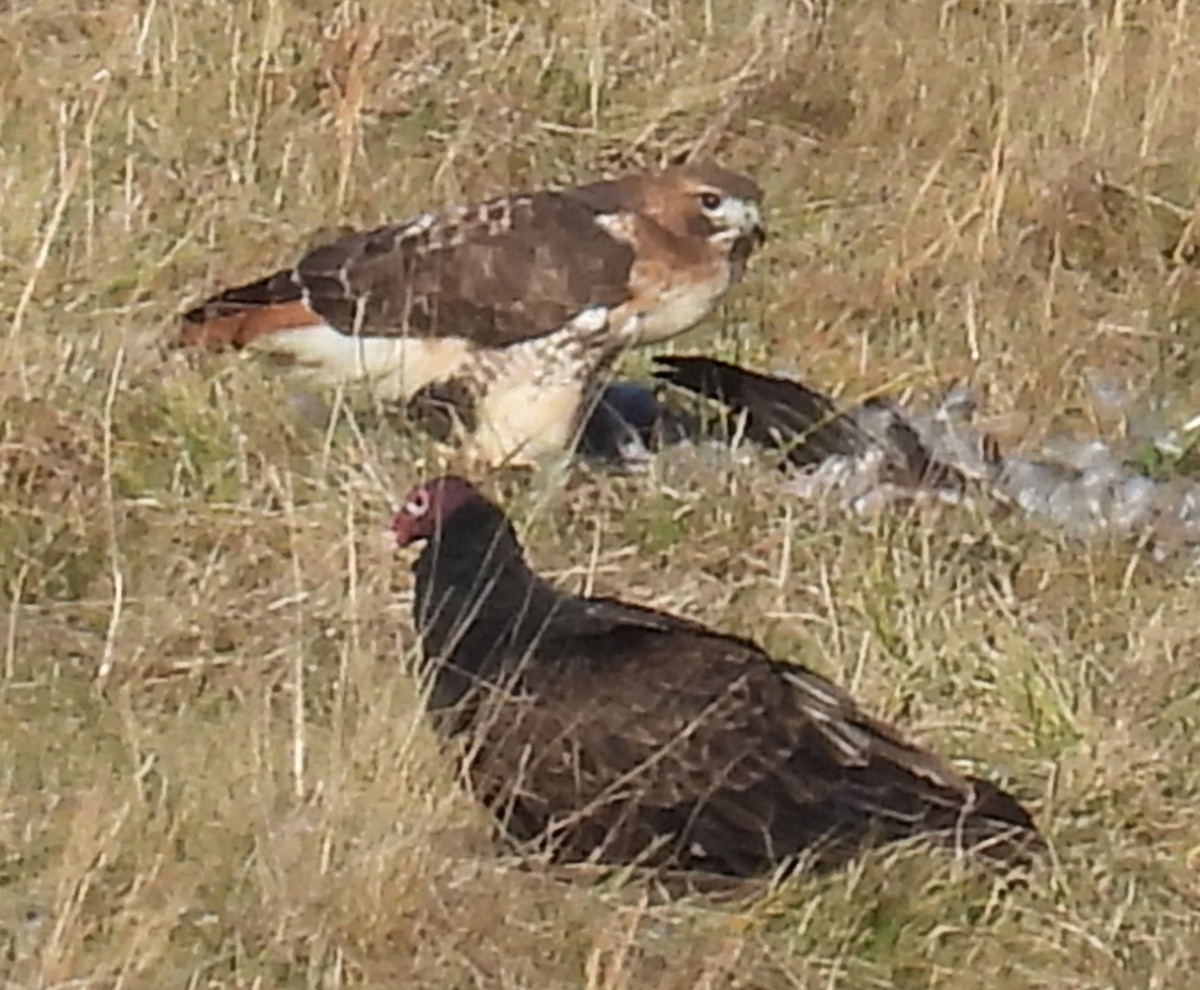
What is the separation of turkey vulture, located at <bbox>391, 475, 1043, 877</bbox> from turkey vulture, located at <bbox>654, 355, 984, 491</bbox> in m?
1.28

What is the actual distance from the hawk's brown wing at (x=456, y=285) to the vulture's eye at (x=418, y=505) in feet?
3.85

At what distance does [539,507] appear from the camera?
17.3 feet

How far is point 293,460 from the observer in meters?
5.39

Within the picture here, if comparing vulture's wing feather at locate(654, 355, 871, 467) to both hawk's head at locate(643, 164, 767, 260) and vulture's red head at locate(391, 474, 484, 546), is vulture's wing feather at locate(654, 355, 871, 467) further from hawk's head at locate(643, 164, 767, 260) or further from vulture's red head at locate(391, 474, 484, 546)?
vulture's red head at locate(391, 474, 484, 546)

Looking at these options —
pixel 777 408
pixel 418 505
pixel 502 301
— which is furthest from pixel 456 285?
pixel 418 505

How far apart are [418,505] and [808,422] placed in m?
1.13

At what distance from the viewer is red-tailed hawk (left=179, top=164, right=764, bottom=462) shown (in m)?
5.89

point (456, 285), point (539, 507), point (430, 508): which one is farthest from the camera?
point (456, 285)

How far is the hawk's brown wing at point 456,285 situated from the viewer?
19.5 ft

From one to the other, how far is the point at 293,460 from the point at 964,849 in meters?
1.68

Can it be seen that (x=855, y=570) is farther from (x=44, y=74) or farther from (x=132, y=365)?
(x=44, y=74)

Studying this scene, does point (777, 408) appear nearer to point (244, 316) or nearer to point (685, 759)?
point (244, 316)

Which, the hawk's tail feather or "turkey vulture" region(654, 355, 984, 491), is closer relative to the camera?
"turkey vulture" region(654, 355, 984, 491)

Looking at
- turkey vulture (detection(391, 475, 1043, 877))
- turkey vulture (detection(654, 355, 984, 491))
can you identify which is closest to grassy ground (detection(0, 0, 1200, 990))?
turkey vulture (detection(391, 475, 1043, 877))
